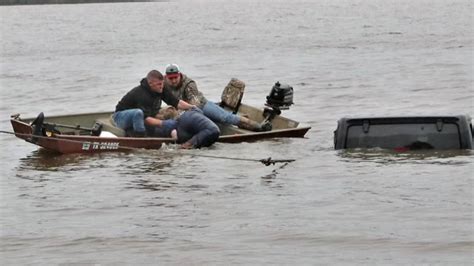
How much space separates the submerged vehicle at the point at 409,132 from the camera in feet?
51.9

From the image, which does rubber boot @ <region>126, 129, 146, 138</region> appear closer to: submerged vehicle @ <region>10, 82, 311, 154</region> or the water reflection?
submerged vehicle @ <region>10, 82, 311, 154</region>

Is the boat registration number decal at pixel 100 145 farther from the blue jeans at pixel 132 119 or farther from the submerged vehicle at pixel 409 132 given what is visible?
the submerged vehicle at pixel 409 132

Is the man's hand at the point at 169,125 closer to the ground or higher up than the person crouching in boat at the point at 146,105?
closer to the ground

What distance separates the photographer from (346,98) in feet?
99.7

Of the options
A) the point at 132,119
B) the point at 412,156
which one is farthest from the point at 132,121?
the point at 412,156

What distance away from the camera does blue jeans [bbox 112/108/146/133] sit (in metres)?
18.2

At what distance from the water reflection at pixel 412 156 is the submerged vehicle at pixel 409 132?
104mm

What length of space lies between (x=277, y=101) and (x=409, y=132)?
13.5 feet

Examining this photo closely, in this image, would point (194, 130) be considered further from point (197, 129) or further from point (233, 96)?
point (233, 96)

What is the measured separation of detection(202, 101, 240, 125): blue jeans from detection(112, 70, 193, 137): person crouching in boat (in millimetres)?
302

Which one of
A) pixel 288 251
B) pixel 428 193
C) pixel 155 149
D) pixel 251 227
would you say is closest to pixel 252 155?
pixel 155 149

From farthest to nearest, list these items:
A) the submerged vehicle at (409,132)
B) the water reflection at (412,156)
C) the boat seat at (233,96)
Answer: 1. the boat seat at (233,96)
2. the water reflection at (412,156)
3. the submerged vehicle at (409,132)

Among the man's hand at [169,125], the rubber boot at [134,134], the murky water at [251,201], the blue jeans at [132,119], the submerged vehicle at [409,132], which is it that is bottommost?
the murky water at [251,201]

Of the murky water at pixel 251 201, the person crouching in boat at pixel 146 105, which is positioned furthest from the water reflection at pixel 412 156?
the person crouching in boat at pixel 146 105
